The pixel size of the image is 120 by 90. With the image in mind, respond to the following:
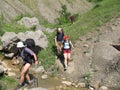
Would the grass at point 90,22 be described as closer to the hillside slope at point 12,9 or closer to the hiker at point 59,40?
the hiker at point 59,40

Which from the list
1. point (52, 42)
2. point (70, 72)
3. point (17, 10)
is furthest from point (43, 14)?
point (70, 72)

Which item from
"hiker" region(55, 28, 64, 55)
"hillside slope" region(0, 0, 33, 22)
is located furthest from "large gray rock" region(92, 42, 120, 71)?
"hillside slope" region(0, 0, 33, 22)

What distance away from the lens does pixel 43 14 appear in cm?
4519

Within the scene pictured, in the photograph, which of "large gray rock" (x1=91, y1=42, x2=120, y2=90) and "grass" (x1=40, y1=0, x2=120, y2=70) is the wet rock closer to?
"grass" (x1=40, y1=0, x2=120, y2=70)

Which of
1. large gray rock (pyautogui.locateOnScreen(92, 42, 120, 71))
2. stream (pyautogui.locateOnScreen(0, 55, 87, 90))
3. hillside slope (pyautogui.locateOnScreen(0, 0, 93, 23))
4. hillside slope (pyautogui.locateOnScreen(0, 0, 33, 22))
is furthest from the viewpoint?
hillside slope (pyautogui.locateOnScreen(0, 0, 93, 23))

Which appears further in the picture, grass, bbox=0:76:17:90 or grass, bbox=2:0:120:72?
grass, bbox=2:0:120:72

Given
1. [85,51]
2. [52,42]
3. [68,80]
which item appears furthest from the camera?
[52,42]

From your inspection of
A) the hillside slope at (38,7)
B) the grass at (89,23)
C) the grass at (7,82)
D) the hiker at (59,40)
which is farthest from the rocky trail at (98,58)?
the hillside slope at (38,7)

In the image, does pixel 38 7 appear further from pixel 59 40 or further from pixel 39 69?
pixel 39 69

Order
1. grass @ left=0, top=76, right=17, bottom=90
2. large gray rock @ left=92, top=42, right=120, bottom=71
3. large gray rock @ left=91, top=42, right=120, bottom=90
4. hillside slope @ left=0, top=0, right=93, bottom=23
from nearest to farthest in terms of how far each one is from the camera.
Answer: grass @ left=0, top=76, right=17, bottom=90
large gray rock @ left=91, top=42, right=120, bottom=90
large gray rock @ left=92, top=42, right=120, bottom=71
hillside slope @ left=0, top=0, right=93, bottom=23

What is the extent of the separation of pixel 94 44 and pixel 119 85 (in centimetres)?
369

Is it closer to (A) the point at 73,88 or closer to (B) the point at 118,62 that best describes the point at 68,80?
(A) the point at 73,88

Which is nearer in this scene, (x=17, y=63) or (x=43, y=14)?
(x=17, y=63)

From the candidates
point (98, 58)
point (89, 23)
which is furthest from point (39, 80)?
point (89, 23)
